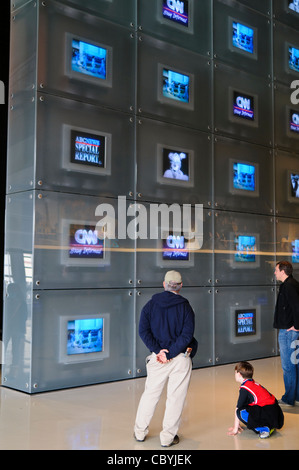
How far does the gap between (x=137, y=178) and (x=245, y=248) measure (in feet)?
8.78

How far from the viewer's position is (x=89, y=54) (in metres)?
7.67

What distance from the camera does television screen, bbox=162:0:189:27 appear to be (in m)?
8.73

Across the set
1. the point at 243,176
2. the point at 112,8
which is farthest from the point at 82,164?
the point at 243,176

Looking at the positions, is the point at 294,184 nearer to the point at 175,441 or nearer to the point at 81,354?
the point at 81,354

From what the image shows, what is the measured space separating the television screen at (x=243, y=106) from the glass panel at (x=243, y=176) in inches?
20.2

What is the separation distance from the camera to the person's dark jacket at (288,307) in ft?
20.6

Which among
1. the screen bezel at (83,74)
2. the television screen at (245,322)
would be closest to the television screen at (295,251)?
the television screen at (245,322)

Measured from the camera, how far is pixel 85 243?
294 inches

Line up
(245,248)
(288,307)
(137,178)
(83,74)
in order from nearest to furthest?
(288,307) < (83,74) < (137,178) < (245,248)

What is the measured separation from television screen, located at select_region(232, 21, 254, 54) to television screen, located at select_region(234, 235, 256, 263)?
11.3 ft

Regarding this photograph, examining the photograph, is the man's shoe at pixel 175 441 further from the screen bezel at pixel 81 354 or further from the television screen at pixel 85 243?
the television screen at pixel 85 243

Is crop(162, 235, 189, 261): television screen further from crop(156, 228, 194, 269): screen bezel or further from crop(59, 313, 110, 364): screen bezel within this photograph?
crop(59, 313, 110, 364): screen bezel

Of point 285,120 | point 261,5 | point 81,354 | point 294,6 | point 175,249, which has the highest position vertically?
point 294,6
